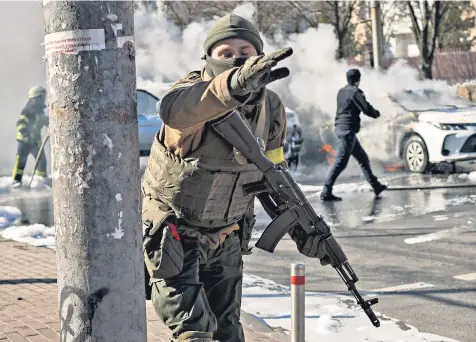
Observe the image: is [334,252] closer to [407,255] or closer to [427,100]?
[407,255]

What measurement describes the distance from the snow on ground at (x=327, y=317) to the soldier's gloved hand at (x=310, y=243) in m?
1.72

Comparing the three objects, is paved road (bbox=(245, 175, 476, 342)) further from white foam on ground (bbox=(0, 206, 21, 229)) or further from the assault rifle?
white foam on ground (bbox=(0, 206, 21, 229))

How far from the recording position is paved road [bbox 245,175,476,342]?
5.67 m

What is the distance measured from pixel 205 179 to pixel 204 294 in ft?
1.53

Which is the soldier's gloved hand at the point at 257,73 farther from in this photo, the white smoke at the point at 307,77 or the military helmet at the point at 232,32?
the white smoke at the point at 307,77

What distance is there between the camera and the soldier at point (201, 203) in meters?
3.13

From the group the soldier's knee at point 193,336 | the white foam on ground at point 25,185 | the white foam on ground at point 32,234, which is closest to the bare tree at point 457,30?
the white foam on ground at point 25,185

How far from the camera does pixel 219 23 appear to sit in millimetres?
3238

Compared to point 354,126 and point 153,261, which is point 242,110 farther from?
point 354,126

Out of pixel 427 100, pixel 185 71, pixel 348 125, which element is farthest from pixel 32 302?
pixel 185 71

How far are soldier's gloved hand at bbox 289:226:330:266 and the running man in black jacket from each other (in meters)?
7.45

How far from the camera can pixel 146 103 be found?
14.2 meters

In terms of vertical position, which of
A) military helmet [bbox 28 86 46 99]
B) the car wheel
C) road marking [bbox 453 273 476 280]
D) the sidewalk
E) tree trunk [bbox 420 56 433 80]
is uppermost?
tree trunk [bbox 420 56 433 80]

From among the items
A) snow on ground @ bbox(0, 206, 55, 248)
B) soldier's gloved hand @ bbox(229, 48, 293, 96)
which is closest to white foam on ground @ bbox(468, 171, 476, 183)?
snow on ground @ bbox(0, 206, 55, 248)
